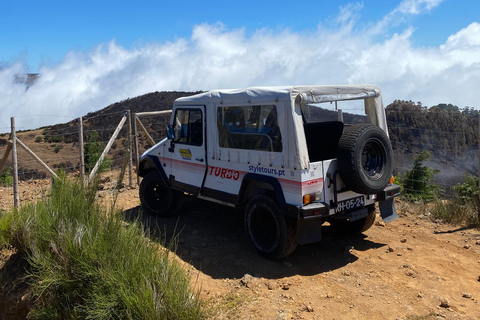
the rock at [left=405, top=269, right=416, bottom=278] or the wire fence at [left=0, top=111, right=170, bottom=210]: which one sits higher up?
the wire fence at [left=0, top=111, right=170, bottom=210]

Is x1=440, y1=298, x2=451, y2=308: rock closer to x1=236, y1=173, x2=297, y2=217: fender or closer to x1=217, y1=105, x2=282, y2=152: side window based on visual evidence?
x1=236, y1=173, x2=297, y2=217: fender

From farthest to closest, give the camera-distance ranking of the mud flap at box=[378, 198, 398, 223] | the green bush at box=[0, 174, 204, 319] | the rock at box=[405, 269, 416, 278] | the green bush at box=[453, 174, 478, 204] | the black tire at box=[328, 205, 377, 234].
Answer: the green bush at box=[453, 174, 478, 204], the black tire at box=[328, 205, 377, 234], the mud flap at box=[378, 198, 398, 223], the rock at box=[405, 269, 416, 278], the green bush at box=[0, 174, 204, 319]

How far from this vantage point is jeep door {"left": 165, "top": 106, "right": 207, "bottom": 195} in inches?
262

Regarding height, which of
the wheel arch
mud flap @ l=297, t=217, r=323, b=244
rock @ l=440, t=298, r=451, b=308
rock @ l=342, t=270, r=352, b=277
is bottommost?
rock @ l=440, t=298, r=451, b=308

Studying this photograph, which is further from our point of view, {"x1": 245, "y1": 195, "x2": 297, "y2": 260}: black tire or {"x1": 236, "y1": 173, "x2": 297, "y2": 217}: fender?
{"x1": 245, "y1": 195, "x2": 297, "y2": 260}: black tire

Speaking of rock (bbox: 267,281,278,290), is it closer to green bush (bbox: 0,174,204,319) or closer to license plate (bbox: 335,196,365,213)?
green bush (bbox: 0,174,204,319)

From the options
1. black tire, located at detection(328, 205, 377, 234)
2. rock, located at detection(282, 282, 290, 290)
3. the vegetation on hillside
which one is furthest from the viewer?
the vegetation on hillside

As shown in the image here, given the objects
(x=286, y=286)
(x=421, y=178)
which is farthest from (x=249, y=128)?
(x=421, y=178)

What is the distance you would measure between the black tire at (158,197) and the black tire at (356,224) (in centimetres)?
274

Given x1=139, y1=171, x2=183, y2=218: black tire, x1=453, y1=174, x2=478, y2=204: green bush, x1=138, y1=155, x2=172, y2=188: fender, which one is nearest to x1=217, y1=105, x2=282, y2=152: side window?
x1=138, y1=155, x2=172, y2=188: fender

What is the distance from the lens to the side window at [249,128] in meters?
5.39

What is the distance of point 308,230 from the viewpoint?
5344 millimetres

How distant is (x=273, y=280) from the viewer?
5168mm

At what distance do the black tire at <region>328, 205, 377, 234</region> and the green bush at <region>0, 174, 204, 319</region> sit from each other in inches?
125
